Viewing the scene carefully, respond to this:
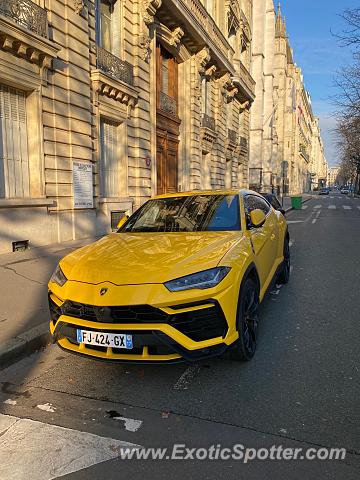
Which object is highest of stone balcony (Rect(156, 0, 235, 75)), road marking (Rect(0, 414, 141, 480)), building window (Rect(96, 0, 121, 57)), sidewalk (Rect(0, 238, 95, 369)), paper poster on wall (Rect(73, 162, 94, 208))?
stone balcony (Rect(156, 0, 235, 75))

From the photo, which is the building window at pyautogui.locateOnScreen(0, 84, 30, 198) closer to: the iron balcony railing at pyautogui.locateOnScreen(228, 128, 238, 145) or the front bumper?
the front bumper

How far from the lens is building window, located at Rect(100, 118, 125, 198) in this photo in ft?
41.6

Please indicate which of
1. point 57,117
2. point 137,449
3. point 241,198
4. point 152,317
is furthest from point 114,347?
point 57,117

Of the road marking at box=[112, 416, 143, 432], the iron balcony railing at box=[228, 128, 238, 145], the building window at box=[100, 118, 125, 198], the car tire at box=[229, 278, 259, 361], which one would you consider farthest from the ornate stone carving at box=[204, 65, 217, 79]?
the road marking at box=[112, 416, 143, 432]

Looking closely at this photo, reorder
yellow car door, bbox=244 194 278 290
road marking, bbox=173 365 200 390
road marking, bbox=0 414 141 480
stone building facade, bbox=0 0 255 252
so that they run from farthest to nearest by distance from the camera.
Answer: stone building facade, bbox=0 0 255 252 → yellow car door, bbox=244 194 278 290 → road marking, bbox=173 365 200 390 → road marking, bbox=0 414 141 480

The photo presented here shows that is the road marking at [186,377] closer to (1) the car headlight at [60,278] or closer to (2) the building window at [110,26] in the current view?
(1) the car headlight at [60,278]

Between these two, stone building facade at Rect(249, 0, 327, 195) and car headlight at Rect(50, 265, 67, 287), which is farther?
stone building facade at Rect(249, 0, 327, 195)

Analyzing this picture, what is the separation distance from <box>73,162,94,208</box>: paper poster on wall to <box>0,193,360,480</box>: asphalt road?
23.5 feet

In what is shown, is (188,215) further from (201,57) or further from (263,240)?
(201,57)

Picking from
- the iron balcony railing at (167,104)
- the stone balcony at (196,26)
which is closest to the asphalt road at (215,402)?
the iron balcony railing at (167,104)

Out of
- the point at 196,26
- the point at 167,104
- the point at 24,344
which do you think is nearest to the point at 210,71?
the point at 196,26

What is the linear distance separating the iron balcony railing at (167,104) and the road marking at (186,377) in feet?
48.1

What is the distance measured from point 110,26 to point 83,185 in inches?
243

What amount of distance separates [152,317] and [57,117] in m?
8.47
